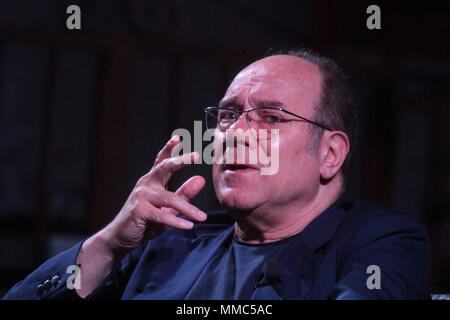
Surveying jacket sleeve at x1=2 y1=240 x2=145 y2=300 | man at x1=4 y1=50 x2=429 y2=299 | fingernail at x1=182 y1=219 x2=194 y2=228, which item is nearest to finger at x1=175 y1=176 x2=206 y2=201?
man at x1=4 y1=50 x2=429 y2=299

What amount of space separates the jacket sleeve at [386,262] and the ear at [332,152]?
25 centimetres

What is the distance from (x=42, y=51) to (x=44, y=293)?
2.18 m

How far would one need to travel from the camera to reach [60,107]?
315 centimetres

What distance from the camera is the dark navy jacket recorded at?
3.56ft

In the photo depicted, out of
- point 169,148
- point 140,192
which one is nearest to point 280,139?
point 169,148

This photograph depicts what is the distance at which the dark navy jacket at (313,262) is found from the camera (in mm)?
1085

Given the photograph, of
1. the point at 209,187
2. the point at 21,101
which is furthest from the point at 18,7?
the point at 209,187

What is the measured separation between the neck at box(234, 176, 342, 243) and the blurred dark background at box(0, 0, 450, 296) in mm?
1609

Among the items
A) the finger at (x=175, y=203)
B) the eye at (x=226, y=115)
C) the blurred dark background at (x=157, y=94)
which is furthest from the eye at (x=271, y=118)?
the blurred dark background at (x=157, y=94)

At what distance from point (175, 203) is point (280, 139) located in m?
0.35

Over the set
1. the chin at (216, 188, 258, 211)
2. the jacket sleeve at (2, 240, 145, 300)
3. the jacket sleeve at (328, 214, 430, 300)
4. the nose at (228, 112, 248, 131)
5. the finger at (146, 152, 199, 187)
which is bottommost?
the jacket sleeve at (2, 240, 145, 300)

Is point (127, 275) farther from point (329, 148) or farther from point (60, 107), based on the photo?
point (60, 107)

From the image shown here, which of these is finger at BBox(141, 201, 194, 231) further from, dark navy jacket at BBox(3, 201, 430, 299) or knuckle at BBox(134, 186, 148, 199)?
dark navy jacket at BBox(3, 201, 430, 299)

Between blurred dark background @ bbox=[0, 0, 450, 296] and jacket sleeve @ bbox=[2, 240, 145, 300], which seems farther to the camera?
blurred dark background @ bbox=[0, 0, 450, 296]
